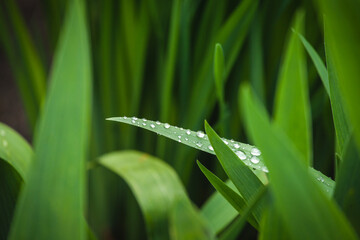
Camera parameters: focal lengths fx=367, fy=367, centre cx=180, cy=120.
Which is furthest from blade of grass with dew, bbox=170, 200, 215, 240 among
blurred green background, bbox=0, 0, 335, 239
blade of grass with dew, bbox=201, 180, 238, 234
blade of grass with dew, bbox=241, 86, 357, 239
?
blurred green background, bbox=0, 0, 335, 239

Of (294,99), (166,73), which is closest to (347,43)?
(294,99)

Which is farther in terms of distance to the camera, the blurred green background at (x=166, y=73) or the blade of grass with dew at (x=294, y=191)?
the blurred green background at (x=166, y=73)

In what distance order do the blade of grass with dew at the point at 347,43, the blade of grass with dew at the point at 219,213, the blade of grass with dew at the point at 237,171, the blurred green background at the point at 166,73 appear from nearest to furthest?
the blade of grass with dew at the point at 347,43 → the blade of grass with dew at the point at 237,171 → the blade of grass with dew at the point at 219,213 → the blurred green background at the point at 166,73

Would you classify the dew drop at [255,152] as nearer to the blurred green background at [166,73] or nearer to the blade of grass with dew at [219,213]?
the blade of grass with dew at [219,213]

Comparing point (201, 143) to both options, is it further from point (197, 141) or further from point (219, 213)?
point (219, 213)

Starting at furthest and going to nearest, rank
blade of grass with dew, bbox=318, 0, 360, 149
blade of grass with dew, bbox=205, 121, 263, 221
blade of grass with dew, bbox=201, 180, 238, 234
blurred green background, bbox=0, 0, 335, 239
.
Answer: blurred green background, bbox=0, 0, 335, 239, blade of grass with dew, bbox=201, 180, 238, 234, blade of grass with dew, bbox=205, 121, 263, 221, blade of grass with dew, bbox=318, 0, 360, 149

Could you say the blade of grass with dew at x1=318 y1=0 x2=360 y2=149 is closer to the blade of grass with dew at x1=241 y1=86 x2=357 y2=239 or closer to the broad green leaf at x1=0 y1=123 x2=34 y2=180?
the blade of grass with dew at x1=241 y1=86 x2=357 y2=239

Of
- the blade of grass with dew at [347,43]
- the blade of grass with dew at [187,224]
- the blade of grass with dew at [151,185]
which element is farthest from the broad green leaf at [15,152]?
the blade of grass with dew at [347,43]
